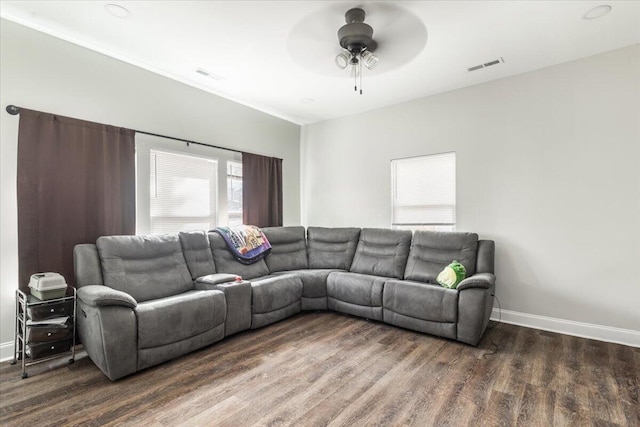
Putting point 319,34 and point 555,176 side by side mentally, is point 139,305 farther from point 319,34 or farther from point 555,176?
point 555,176

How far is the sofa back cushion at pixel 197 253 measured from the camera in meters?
3.42

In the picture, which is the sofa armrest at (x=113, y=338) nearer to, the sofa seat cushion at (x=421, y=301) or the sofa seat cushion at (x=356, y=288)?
the sofa seat cushion at (x=356, y=288)

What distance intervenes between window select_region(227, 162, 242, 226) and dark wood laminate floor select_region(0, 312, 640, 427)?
183 centimetres

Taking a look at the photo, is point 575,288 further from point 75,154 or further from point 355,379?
point 75,154

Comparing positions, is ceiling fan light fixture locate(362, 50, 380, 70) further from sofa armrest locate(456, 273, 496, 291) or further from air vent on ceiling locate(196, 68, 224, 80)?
sofa armrest locate(456, 273, 496, 291)

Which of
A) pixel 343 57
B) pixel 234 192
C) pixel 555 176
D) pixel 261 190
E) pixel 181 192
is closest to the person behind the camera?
pixel 343 57

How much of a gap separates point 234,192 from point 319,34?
98.2 inches

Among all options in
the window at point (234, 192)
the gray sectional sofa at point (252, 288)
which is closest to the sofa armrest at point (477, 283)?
the gray sectional sofa at point (252, 288)

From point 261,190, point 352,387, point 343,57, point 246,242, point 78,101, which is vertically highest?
point 343,57

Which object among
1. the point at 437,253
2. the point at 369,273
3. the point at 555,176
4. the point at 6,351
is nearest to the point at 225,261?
the point at 369,273

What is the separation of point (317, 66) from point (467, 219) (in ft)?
8.25

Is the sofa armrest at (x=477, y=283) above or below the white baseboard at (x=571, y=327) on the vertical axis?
above

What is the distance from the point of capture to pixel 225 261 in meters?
3.74

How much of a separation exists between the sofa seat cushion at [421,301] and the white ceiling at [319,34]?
226cm
